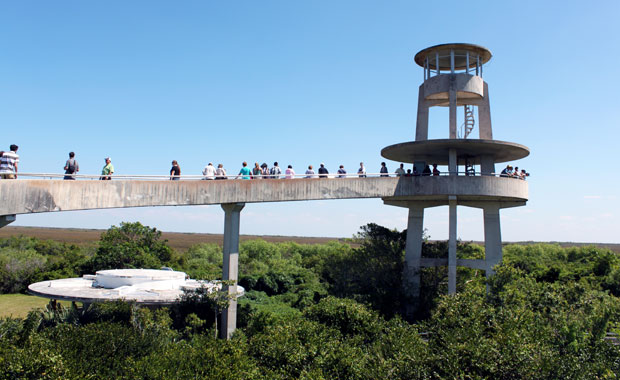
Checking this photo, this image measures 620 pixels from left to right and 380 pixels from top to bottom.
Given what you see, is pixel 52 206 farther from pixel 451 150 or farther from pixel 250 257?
pixel 250 257

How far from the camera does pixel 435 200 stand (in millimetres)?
33406

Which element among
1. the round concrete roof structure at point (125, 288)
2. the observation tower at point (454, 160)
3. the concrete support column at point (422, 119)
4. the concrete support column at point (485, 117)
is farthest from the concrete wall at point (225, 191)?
the round concrete roof structure at point (125, 288)

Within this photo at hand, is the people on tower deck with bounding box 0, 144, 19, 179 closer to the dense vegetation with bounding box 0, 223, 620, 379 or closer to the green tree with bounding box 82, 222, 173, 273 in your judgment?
the dense vegetation with bounding box 0, 223, 620, 379

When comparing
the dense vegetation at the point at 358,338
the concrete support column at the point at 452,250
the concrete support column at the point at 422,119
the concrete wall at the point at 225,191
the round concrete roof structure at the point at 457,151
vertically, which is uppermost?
the concrete support column at the point at 422,119

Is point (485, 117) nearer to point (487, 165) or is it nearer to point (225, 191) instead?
point (487, 165)

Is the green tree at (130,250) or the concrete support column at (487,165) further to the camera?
the green tree at (130,250)

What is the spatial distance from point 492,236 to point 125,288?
25.5 meters

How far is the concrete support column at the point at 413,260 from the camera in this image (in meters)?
33.1

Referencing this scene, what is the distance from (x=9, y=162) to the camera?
16328mm

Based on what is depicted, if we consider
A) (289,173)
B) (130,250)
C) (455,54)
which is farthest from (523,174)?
(130,250)

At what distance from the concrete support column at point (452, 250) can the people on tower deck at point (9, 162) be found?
24.1 metres

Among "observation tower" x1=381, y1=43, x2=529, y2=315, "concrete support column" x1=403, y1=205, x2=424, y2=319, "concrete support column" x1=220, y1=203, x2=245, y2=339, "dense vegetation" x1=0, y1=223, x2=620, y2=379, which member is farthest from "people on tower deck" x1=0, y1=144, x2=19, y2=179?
"concrete support column" x1=403, y1=205, x2=424, y2=319

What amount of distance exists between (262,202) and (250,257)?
64.8 m

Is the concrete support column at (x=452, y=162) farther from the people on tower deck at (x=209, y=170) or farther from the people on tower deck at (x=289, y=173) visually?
the people on tower deck at (x=209, y=170)
